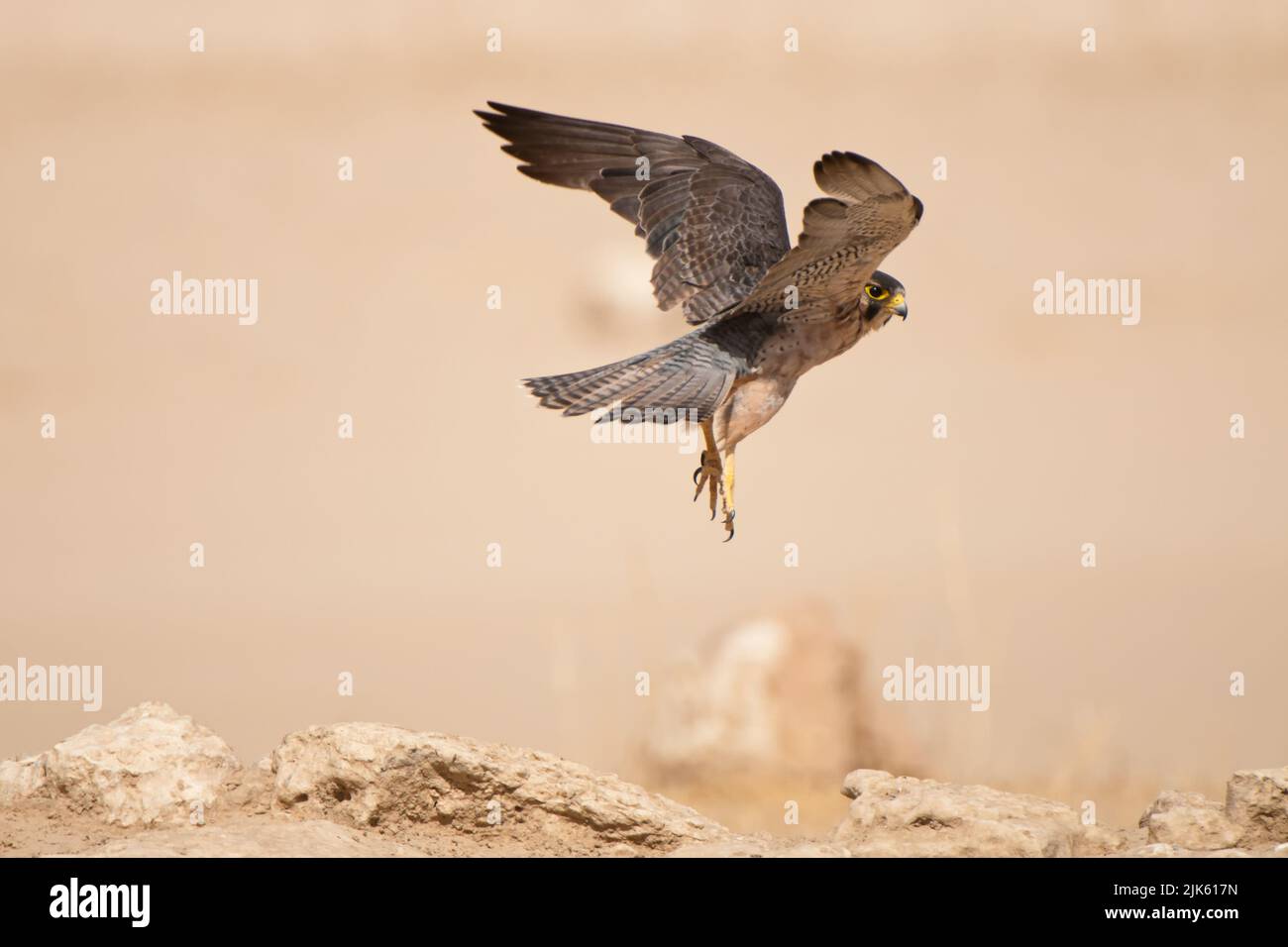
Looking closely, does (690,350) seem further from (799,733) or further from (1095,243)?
(1095,243)

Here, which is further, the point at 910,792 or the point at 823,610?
the point at 823,610

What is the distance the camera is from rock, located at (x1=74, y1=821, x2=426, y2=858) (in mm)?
6730

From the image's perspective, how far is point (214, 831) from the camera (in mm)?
7148

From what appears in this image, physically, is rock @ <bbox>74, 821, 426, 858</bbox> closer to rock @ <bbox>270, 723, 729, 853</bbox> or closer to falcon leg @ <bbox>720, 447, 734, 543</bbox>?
rock @ <bbox>270, 723, 729, 853</bbox>

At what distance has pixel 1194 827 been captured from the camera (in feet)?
24.4

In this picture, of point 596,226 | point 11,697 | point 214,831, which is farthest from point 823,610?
point 596,226

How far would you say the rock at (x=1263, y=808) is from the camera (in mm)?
7387

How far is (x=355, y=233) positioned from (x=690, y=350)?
17.1 meters

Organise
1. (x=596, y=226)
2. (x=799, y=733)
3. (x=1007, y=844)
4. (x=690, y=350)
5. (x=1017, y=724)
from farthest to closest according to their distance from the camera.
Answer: (x=596, y=226), (x=1017, y=724), (x=799, y=733), (x=690, y=350), (x=1007, y=844)

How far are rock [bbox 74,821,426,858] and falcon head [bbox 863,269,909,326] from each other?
12.7 ft

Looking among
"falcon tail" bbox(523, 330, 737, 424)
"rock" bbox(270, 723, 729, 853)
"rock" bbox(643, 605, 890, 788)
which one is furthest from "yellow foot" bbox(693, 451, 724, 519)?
"rock" bbox(643, 605, 890, 788)

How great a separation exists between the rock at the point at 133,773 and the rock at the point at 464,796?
0.31 meters

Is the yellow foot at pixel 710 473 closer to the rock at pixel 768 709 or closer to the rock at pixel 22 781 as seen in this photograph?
the rock at pixel 768 709

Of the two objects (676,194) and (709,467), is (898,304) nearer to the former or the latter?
(709,467)
